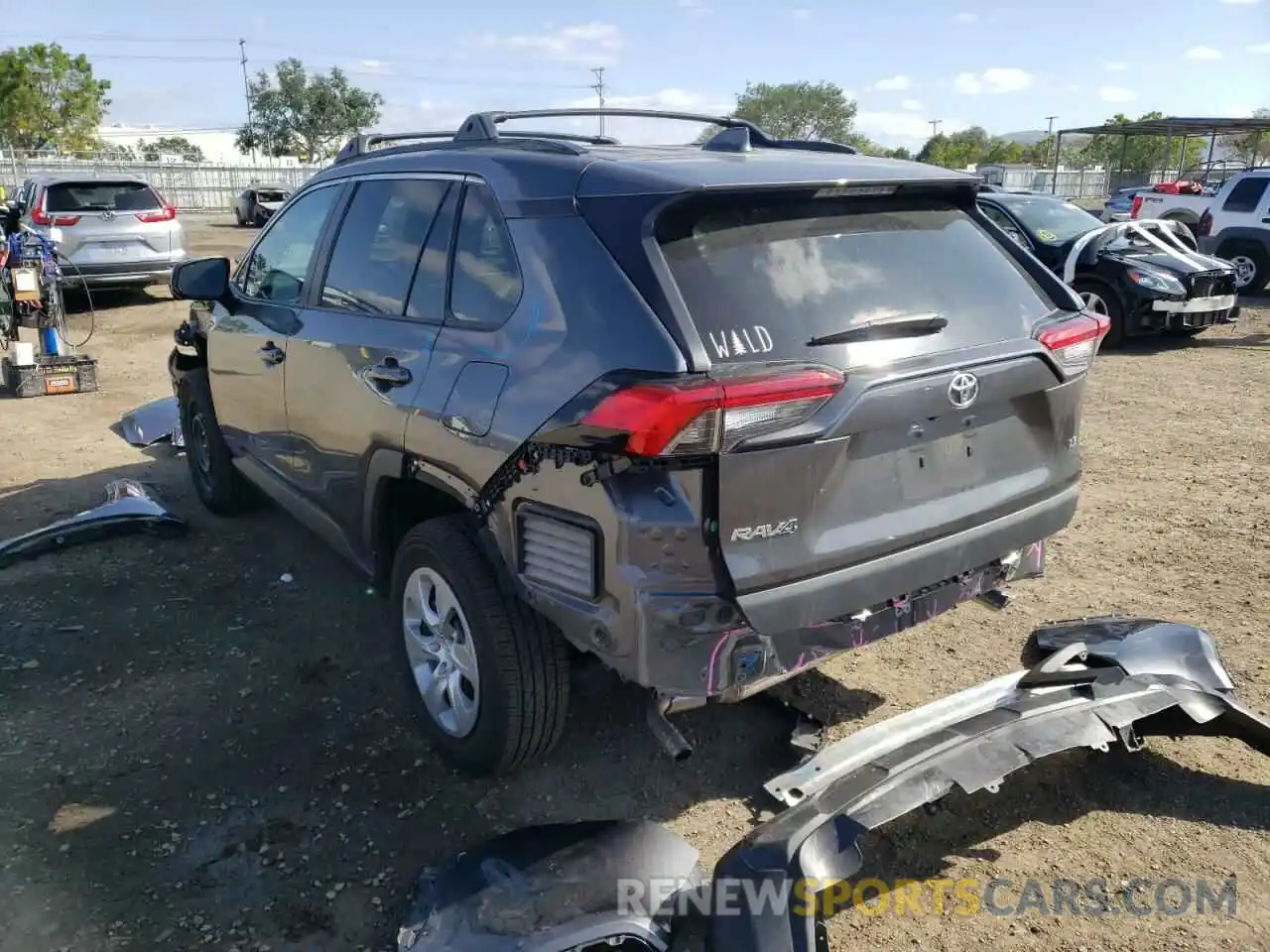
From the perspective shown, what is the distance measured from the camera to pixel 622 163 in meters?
2.68

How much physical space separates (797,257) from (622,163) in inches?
21.3

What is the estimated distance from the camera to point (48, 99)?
182ft

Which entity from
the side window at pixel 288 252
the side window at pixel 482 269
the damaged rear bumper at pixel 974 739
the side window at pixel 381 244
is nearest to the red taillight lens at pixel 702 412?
the side window at pixel 482 269

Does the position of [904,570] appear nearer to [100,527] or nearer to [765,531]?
[765,531]

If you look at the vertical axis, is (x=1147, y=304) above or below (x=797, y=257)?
below

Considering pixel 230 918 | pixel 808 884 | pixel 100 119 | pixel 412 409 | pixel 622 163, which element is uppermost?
pixel 100 119

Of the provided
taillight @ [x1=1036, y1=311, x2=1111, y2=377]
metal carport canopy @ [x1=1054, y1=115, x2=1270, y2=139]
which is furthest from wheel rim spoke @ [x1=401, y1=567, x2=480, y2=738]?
metal carport canopy @ [x1=1054, y1=115, x2=1270, y2=139]

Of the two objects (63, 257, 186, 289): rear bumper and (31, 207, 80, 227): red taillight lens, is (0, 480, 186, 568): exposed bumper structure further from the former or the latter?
(31, 207, 80, 227): red taillight lens

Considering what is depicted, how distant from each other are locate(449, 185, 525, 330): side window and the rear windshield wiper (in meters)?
0.88

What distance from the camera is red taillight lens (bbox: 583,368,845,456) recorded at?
2293 mm

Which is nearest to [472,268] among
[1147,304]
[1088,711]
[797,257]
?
[797,257]

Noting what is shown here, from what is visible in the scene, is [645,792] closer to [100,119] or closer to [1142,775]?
[1142,775]

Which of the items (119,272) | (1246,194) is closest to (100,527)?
(119,272)

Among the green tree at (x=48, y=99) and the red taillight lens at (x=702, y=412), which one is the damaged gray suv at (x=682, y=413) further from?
the green tree at (x=48, y=99)
